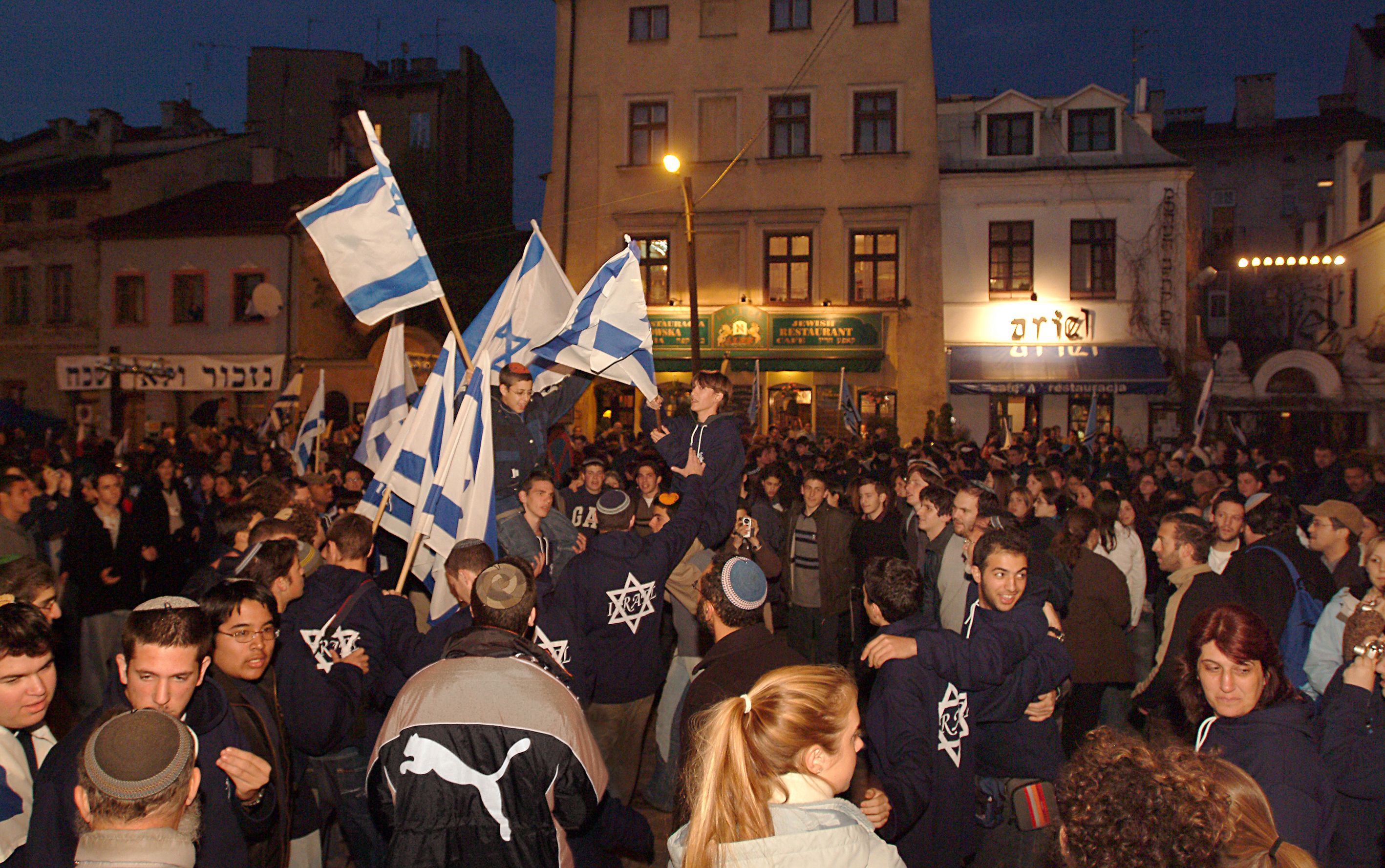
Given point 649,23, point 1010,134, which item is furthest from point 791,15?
point 1010,134

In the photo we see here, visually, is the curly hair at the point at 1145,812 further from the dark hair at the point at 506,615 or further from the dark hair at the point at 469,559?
the dark hair at the point at 469,559

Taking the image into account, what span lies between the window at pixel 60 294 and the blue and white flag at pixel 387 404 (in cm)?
2844

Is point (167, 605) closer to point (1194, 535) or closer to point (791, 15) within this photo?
point (1194, 535)

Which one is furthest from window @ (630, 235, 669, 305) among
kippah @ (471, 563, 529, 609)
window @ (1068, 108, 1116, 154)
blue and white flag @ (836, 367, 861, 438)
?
kippah @ (471, 563, 529, 609)

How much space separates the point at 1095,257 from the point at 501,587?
965 inches

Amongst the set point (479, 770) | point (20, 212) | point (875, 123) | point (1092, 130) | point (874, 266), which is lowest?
point (479, 770)

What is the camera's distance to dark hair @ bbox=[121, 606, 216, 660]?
117 inches

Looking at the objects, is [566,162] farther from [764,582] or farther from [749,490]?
[764,582]

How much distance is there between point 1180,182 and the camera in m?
23.7

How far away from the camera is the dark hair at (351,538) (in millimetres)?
4855

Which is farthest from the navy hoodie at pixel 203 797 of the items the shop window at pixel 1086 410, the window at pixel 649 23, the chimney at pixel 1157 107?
the chimney at pixel 1157 107

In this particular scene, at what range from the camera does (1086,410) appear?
24125 millimetres

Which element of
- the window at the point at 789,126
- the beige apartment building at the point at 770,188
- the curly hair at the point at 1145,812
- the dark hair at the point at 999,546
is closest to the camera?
the curly hair at the point at 1145,812

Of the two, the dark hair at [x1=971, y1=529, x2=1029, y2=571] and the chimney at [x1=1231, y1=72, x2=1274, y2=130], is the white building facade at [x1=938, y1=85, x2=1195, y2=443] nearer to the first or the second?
the chimney at [x1=1231, y1=72, x2=1274, y2=130]
